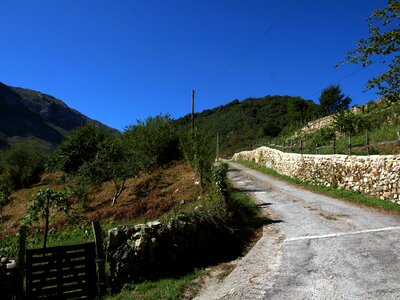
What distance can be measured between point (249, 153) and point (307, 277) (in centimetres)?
3578

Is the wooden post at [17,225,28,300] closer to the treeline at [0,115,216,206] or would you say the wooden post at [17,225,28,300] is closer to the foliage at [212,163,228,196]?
A: the foliage at [212,163,228,196]

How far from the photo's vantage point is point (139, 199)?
19.3m

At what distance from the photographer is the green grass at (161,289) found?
22.8 feet

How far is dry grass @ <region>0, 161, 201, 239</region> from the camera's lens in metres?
16.2

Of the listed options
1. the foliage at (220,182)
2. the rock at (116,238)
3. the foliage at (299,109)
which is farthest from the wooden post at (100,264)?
the foliage at (299,109)

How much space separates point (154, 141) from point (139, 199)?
10.9m

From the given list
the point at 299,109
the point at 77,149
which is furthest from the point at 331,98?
the point at 77,149

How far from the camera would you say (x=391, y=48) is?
1126 cm

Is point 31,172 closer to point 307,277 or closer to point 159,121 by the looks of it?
point 159,121

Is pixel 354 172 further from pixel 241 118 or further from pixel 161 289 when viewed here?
pixel 241 118

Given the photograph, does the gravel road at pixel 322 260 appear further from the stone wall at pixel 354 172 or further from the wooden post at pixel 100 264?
the wooden post at pixel 100 264

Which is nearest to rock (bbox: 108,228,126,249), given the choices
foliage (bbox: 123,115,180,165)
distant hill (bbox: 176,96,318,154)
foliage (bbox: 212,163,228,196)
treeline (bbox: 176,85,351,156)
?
→ foliage (bbox: 212,163,228,196)

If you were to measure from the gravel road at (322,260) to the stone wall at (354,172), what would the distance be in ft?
4.98

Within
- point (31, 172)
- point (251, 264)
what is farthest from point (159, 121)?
point (251, 264)
